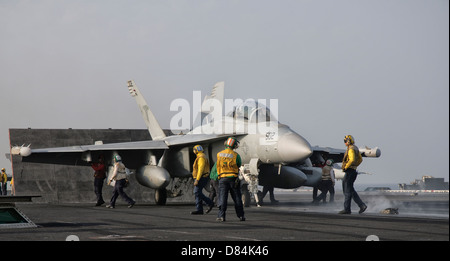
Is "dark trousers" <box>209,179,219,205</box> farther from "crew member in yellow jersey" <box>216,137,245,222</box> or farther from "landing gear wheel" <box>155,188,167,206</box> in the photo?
"landing gear wheel" <box>155,188,167,206</box>

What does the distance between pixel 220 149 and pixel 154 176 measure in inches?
105

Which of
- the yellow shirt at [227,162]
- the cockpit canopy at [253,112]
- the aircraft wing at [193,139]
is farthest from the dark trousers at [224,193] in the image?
the aircraft wing at [193,139]

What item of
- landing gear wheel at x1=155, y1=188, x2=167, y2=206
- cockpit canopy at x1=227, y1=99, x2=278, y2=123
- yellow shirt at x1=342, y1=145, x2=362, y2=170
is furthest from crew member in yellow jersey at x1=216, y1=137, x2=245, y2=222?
landing gear wheel at x1=155, y1=188, x2=167, y2=206

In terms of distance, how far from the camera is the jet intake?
23562mm

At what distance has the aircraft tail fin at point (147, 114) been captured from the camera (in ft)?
96.2

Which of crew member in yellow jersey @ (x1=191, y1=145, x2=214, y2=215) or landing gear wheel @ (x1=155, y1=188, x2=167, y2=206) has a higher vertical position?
crew member in yellow jersey @ (x1=191, y1=145, x2=214, y2=215)

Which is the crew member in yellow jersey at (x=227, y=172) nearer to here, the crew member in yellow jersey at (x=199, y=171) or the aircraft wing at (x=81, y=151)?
the crew member in yellow jersey at (x=199, y=171)

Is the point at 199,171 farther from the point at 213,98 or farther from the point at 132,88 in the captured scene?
the point at 132,88

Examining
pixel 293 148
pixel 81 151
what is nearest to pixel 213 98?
pixel 81 151

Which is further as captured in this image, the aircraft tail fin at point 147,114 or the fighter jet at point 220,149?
the aircraft tail fin at point 147,114

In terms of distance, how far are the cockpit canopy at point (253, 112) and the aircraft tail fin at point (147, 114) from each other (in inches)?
290

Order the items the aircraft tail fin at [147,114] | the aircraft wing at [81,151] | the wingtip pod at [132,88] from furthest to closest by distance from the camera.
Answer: the wingtip pod at [132,88], the aircraft tail fin at [147,114], the aircraft wing at [81,151]

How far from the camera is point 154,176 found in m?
23.8
